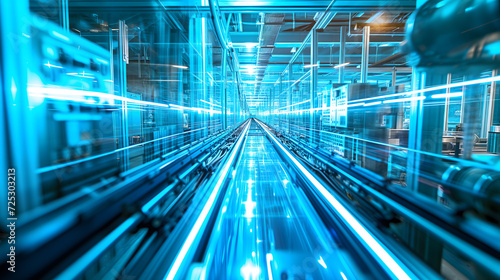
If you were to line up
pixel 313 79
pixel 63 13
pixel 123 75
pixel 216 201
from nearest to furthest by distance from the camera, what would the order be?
pixel 216 201 → pixel 63 13 → pixel 123 75 → pixel 313 79

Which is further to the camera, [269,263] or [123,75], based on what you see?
[123,75]

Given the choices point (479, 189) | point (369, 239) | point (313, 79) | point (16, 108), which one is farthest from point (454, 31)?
point (313, 79)

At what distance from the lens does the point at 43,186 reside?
1639mm

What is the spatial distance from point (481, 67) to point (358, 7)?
3.02 m

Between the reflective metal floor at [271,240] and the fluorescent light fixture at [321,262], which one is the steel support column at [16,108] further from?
the fluorescent light fixture at [321,262]

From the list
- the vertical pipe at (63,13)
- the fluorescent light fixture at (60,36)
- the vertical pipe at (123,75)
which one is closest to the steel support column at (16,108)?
the fluorescent light fixture at (60,36)

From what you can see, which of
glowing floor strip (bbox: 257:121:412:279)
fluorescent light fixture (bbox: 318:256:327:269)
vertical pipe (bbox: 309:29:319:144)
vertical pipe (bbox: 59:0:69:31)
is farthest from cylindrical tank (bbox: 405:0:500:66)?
vertical pipe (bbox: 309:29:319:144)

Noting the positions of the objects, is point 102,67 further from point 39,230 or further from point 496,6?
point 496,6

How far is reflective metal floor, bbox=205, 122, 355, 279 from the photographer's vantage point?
1313 millimetres

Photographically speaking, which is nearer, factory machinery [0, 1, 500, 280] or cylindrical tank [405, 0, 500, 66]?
factory machinery [0, 1, 500, 280]

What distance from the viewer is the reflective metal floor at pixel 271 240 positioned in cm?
131

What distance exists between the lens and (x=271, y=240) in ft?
5.51

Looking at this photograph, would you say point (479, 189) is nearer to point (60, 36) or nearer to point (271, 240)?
point (271, 240)

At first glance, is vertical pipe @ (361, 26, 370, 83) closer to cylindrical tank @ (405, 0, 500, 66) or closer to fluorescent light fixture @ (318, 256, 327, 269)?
cylindrical tank @ (405, 0, 500, 66)
